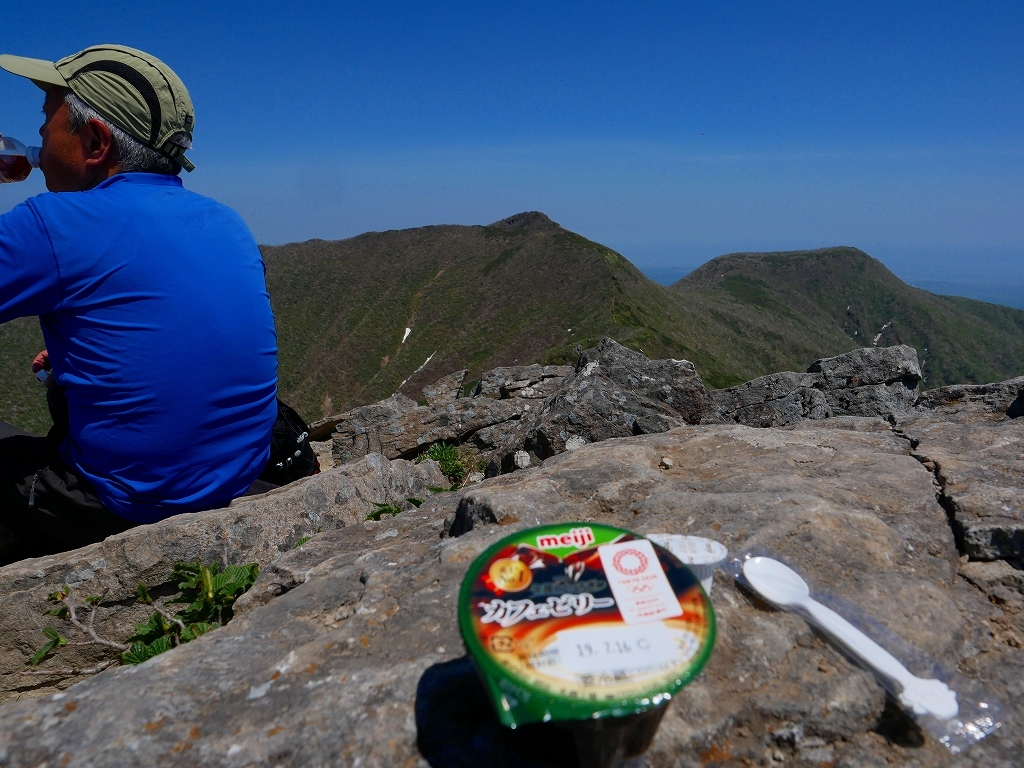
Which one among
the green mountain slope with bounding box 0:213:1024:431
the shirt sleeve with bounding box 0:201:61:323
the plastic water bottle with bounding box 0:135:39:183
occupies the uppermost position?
the plastic water bottle with bounding box 0:135:39:183

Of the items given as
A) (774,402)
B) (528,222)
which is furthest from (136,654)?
(528,222)

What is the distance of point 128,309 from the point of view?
4.34 meters

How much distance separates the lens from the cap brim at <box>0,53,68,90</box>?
4.59m

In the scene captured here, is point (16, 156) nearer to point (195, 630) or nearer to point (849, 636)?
point (195, 630)

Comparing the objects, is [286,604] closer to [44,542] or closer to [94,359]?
[94,359]

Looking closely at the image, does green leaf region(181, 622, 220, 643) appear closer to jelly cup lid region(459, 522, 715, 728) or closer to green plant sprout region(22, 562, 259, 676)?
green plant sprout region(22, 562, 259, 676)

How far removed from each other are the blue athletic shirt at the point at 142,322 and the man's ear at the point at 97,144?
1.05 feet

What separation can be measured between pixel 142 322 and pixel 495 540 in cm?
281

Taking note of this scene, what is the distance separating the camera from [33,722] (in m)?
2.38

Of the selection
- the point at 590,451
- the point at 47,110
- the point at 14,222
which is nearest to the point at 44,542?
the point at 14,222

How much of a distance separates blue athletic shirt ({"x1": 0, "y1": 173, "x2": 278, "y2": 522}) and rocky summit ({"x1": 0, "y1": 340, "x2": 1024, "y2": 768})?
1.89 feet

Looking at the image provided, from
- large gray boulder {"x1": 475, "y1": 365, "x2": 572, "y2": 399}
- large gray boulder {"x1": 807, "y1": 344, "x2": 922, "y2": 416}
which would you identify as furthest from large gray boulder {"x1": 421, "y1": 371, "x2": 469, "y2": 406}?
large gray boulder {"x1": 807, "y1": 344, "x2": 922, "y2": 416}

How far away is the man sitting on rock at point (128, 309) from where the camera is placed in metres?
4.27

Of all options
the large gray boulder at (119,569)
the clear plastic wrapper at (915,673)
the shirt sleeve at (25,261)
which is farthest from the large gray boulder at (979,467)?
the shirt sleeve at (25,261)
